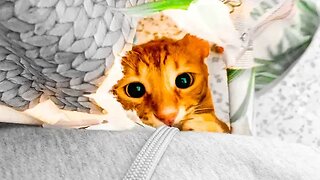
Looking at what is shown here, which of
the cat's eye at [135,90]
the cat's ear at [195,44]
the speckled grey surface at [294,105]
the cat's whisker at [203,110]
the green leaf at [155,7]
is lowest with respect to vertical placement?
the speckled grey surface at [294,105]

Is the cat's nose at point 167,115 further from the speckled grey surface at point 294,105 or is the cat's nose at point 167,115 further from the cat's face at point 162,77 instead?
the speckled grey surface at point 294,105

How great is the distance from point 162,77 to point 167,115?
4 cm

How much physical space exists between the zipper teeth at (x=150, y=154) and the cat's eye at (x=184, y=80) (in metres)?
0.04

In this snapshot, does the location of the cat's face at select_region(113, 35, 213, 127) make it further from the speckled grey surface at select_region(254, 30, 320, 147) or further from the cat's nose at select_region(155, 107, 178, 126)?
the speckled grey surface at select_region(254, 30, 320, 147)

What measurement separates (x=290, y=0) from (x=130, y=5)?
6.3 inches

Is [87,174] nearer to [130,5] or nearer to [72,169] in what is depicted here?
[72,169]

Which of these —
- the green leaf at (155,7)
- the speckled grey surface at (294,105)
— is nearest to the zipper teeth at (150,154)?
the green leaf at (155,7)

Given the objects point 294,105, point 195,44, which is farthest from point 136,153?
point 294,105

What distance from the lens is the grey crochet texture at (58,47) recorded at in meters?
0.45

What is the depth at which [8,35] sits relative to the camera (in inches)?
17.8

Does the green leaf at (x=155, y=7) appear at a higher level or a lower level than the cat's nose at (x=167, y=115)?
higher

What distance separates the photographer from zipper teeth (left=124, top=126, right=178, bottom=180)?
45 centimetres

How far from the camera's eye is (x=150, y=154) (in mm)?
470

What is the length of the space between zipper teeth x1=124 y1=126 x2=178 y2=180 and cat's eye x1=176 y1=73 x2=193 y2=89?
0.04 m
